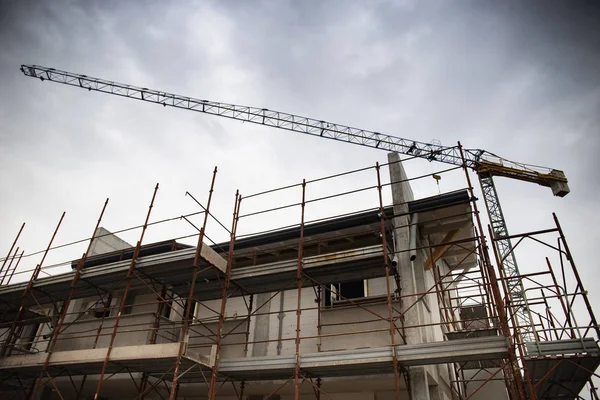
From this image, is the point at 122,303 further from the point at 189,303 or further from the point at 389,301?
the point at 389,301

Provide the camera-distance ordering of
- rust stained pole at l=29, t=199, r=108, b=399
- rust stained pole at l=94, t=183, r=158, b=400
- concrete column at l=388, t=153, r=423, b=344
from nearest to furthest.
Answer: concrete column at l=388, t=153, r=423, b=344, rust stained pole at l=94, t=183, r=158, b=400, rust stained pole at l=29, t=199, r=108, b=399

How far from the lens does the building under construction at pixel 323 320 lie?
9.75 m

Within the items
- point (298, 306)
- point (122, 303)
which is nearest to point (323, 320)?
point (298, 306)

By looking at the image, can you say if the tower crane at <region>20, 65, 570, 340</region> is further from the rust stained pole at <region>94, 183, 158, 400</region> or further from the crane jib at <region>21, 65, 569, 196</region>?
the rust stained pole at <region>94, 183, 158, 400</region>

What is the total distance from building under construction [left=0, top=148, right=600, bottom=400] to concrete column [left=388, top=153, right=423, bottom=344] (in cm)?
4

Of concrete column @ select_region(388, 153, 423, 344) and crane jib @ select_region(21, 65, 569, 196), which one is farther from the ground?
crane jib @ select_region(21, 65, 569, 196)

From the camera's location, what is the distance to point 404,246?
468 inches

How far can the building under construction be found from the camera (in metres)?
9.75

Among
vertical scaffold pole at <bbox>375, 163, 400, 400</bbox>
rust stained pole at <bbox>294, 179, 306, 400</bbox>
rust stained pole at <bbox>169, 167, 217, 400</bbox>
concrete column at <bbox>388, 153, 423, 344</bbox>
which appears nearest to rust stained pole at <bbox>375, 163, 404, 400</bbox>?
vertical scaffold pole at <bbox>375, 163, 400, 400</bbox>

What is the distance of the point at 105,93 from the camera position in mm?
46562

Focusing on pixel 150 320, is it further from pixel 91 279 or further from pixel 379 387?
pixel 379 387

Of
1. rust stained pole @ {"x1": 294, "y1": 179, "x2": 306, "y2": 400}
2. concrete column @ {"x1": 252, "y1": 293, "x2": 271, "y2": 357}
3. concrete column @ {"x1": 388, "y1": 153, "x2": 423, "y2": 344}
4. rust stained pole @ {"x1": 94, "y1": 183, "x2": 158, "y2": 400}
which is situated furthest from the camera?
concrete column @ {"x1": 252, "y1": 293, "x2": 271, "y2": 357}

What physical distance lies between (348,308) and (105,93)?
1770 inches

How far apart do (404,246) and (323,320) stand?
11.6 ft
